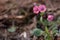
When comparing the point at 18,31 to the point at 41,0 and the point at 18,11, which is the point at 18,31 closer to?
the point at 18,11

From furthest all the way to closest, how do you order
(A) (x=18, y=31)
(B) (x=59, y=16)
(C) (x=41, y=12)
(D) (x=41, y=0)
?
(D) (x=41, y=0) < (B) (x=59, y=16) < (A) (x=18, y=31) < (C) (x=41, y=12)

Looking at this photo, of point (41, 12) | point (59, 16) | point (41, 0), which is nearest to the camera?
point (41, 12)

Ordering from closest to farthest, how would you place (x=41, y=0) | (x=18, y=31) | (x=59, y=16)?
(x=18, y=31) < (x=59, y=16) < (x=41, y=0)

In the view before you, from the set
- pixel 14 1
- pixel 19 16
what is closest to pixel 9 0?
pixel 14 1

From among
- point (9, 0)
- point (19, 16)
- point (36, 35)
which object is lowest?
point (36, 35)

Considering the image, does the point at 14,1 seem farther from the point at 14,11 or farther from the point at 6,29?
the point at 6,29

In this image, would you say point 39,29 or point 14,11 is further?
point 14,11

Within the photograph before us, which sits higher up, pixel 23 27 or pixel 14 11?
pixel 14 11

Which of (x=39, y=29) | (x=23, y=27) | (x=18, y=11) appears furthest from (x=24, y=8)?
(x=39, y=29)

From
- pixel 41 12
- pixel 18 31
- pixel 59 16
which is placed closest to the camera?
pixel 41 12
